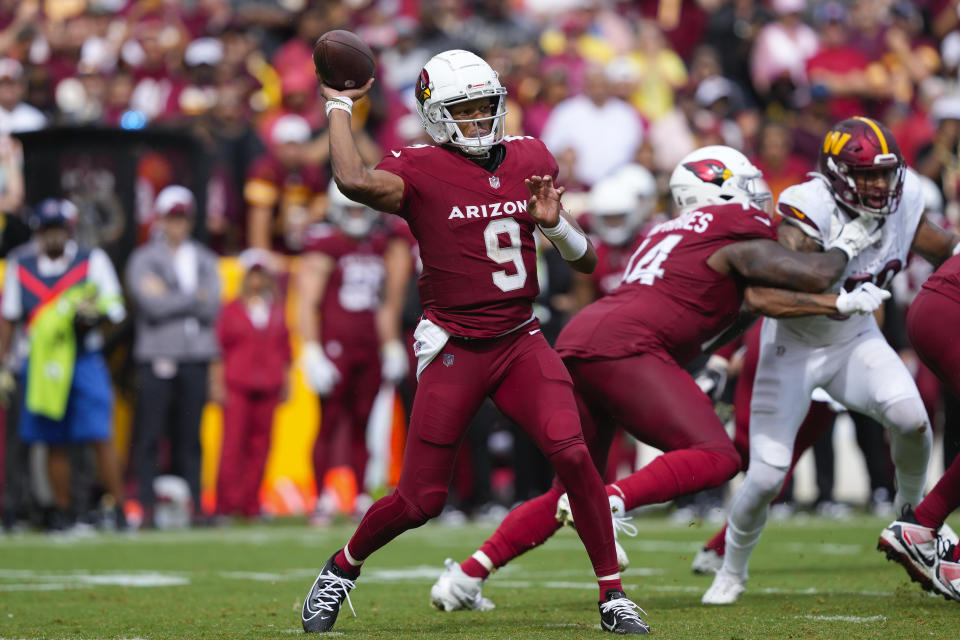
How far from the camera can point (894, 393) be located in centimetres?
556

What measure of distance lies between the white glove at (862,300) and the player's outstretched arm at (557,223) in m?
0.89

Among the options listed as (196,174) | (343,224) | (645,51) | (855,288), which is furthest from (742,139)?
(855,288)

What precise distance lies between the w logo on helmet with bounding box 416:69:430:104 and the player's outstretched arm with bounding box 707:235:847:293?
133 centimetres

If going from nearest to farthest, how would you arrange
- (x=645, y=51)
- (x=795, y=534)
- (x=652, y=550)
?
(x=652, y=550)
(x=795, y=534)
(x=645, y=51)

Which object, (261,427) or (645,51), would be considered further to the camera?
(645,51)

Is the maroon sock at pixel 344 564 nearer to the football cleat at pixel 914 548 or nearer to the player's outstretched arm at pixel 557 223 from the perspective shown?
the player's outstretched arm at pixel 557 223

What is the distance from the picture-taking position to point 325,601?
4.89 m

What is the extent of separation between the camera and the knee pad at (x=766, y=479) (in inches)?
221

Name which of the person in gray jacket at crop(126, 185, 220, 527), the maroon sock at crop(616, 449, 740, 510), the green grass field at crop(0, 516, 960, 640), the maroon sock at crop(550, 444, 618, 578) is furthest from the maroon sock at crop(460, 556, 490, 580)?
the person in gray jacket at crop(126, 185, 220, 527)

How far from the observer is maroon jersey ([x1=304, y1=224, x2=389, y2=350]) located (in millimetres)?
10750

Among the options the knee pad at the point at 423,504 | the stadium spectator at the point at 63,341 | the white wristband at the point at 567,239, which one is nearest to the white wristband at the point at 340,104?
the white wristband at the point at 567,239

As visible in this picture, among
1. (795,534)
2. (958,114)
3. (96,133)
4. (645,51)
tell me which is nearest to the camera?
(795,534)

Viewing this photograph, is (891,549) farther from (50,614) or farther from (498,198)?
(50,614)

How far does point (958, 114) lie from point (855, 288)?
6.07 meters
